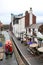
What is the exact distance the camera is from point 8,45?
20.1 m

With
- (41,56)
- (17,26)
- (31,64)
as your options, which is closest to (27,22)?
(17,26)

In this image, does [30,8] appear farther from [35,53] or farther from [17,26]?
[35,53]

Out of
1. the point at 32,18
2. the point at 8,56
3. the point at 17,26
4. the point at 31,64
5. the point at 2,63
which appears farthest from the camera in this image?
the point at 17,26

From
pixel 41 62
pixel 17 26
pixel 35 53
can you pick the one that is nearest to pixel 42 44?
pixel 35 53

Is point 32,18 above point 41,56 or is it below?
above

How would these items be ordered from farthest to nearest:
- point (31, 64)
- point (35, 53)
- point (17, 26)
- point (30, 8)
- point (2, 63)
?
point (17, 26), point (30, 8), point (2, 63), point (35, 53), point (31, 64)

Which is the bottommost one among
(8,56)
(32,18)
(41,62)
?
(8,56)

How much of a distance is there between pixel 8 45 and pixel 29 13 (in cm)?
1535

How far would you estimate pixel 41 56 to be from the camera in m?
12.0

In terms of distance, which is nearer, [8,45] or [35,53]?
[35,53]

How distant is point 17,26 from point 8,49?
19.2 m

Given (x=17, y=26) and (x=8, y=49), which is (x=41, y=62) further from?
(x=17, y=26)

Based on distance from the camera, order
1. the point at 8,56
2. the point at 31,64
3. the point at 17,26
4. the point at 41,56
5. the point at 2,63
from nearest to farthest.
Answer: the point at 31,64 → the point at 41,56 → the point at 2,63 → the point at 8,56 → the point at 17,26

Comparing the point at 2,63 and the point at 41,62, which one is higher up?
the point at 41,62
